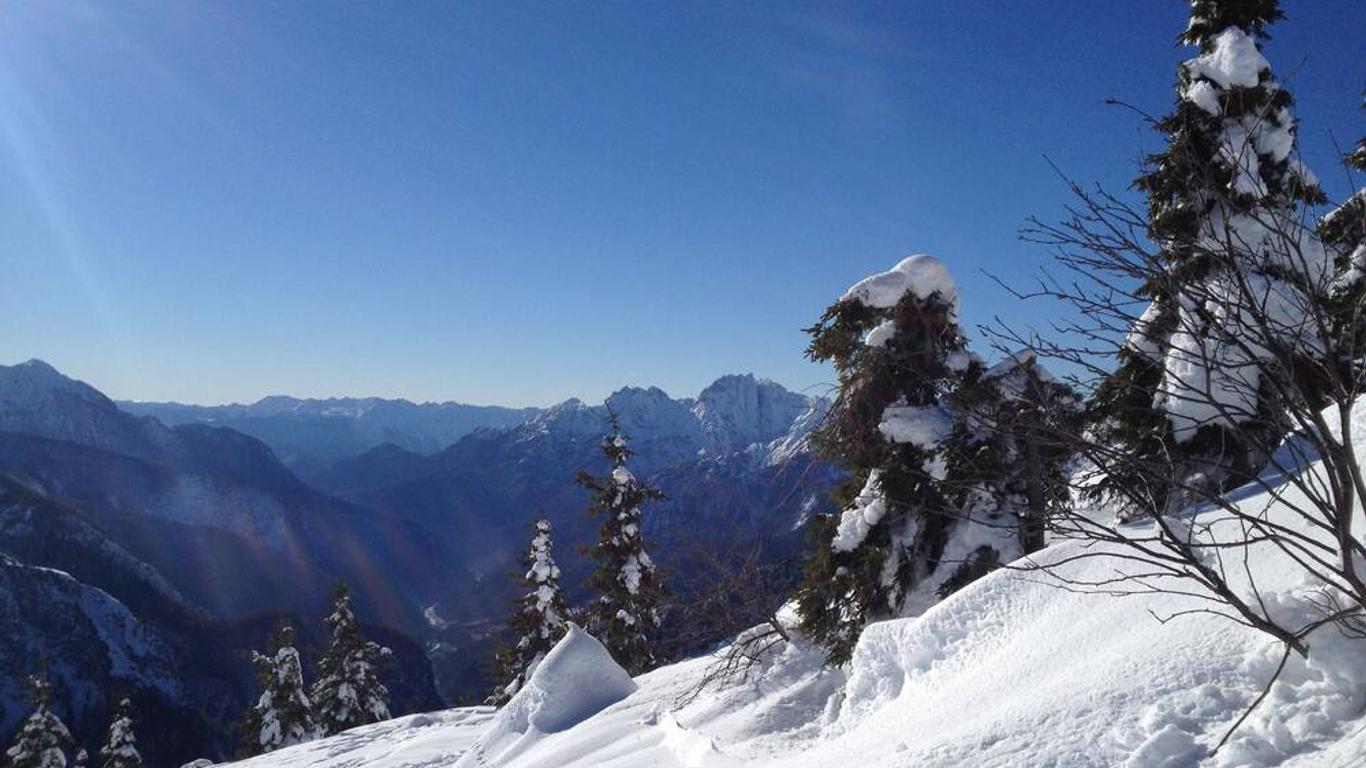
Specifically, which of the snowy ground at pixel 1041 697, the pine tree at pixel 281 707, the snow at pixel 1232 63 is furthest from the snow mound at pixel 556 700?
the pine tree at pixel 281 707

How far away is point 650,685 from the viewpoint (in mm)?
11312

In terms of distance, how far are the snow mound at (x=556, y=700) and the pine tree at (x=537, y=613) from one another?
11.7 m

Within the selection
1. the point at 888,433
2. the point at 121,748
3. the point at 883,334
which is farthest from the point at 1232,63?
the point at 121,748

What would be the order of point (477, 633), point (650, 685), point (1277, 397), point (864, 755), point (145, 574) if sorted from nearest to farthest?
point (1277, 397) < point (864, 755) < point (650, 685) < point (145, 574) < point (477, 633)

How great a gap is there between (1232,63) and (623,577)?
17885mm

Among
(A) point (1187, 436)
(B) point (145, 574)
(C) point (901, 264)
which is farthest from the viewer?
(B) point (145, 574)

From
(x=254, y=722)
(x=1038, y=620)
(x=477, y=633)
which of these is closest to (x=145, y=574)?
(x=477, y=633)

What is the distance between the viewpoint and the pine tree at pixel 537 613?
23.6 m

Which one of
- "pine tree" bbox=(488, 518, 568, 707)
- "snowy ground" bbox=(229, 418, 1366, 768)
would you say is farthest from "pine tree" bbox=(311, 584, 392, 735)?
"snowy ground" bbox=(229, 418, 1366, 768)

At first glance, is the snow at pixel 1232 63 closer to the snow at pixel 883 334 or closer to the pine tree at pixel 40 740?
the snow at pixel 883 334

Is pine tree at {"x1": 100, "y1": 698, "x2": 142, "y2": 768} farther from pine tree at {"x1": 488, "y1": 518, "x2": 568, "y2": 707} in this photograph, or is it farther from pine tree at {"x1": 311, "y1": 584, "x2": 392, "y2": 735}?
pine tree at {"x1": 488, "y1": 518, "x2": 568, "y2": 707}

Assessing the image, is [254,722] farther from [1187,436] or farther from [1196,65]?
[1196,65]

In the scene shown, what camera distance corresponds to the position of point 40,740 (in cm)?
2714

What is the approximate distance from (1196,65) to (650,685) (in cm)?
1088
